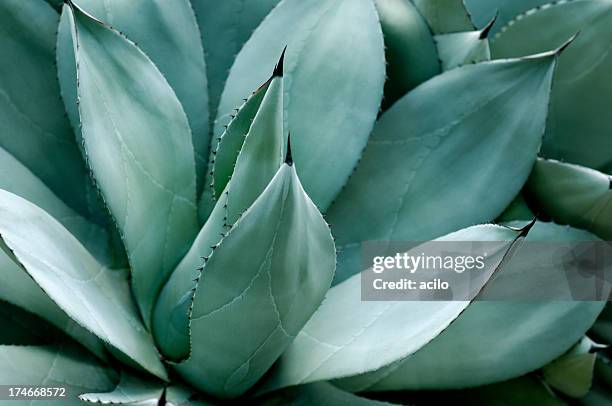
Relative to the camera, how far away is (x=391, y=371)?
0.82 meters

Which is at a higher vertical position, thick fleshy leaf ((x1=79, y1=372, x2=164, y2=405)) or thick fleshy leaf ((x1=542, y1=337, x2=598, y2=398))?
thick fleshy leaf ((x1=79, y1=372, x2=164, y2=405))

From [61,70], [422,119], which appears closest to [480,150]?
[422,119]

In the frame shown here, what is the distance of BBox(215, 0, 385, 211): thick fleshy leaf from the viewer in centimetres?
86

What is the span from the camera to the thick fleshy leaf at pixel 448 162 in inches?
34.3

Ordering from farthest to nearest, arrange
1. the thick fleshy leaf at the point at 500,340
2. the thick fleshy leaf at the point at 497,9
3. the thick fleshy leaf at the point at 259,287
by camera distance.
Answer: the thick fleshy leaf at the point at 497,9, the thick fleshy leaf at the point at 500,340, the thick fleshy leaf at the point at 259,287

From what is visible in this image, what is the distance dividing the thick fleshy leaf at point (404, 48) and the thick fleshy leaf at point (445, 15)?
40 millimetres

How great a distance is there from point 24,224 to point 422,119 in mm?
442

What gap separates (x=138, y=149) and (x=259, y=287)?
0.23 metres

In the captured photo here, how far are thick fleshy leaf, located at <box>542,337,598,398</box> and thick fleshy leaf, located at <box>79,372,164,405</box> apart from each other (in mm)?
430

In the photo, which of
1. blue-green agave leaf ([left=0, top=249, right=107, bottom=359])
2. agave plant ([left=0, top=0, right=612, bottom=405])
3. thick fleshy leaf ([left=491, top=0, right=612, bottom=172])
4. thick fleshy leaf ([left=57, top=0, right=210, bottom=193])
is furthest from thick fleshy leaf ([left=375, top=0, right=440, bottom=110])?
blue-green agave leaf ([left=0, top=249, right=107, bottom=359])

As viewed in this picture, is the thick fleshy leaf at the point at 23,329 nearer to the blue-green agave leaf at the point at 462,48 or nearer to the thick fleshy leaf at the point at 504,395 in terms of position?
the thick fleshy leaf at the point at 504,395

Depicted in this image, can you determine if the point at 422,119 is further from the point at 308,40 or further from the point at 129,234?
the point at 129,234

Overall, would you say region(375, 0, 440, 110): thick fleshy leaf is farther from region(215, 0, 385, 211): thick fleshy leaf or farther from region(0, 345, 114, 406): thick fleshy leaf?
region(0, 345, 114, 406): thick fleshy leaf

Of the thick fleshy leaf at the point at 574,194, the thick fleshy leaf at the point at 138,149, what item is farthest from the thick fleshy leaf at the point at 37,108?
the thick fleshy leaf at the point at 574,194
